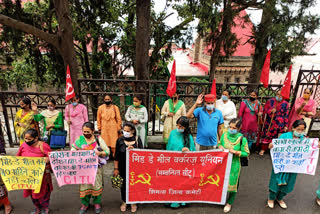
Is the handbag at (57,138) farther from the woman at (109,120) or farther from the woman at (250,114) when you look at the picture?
the woman at (250,114)

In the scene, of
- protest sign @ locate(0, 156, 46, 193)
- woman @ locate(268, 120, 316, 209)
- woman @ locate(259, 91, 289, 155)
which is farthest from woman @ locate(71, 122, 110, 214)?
woman @ locate(259, 91, 289, 155)

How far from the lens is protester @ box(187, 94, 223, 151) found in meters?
3.67

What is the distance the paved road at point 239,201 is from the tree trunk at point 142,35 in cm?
402

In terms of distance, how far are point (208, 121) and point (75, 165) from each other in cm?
230

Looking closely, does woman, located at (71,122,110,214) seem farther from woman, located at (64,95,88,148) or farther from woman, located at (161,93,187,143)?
woman, located at (161,93,187,143)

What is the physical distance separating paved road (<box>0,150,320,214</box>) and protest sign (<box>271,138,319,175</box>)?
816mm

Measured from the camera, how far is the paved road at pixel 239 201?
3537mm

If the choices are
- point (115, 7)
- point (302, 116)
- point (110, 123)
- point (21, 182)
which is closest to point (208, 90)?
point (302, 116)

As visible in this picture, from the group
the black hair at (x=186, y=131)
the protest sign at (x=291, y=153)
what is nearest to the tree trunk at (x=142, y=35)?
the black hair at (x=186, y=131)

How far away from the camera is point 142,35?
22.0 feet

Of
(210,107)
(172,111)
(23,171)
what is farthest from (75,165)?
(210,107)

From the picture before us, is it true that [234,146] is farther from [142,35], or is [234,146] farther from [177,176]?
[142,35]

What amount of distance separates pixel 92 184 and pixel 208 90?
11.2 ft

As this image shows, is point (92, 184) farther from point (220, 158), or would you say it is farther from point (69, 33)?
point (69, 33)
